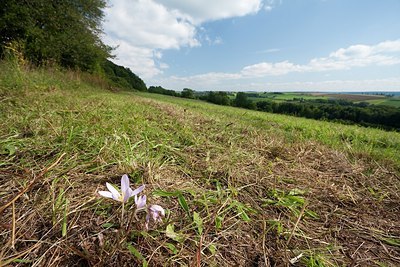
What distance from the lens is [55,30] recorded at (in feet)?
40.3

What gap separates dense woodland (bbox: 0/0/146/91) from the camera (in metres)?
9.98

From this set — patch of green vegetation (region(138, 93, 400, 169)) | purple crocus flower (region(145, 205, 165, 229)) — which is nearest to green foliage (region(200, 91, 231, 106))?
patch of green vegetation (region(138, 93, 400, 169))

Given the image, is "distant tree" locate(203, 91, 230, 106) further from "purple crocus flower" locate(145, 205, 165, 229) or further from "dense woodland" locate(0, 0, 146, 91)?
"purple crocus flower" locate(145, 205, 165, 229)

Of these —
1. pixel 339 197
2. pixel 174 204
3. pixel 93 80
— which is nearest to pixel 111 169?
pixel 174 204

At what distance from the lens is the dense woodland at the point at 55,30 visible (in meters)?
9.98

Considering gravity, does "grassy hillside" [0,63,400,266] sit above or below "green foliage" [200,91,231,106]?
above

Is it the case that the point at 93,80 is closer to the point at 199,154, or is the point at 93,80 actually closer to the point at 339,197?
the point at 199,154

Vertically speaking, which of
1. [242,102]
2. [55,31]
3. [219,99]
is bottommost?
[242,102]

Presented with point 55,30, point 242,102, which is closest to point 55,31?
point 55,30

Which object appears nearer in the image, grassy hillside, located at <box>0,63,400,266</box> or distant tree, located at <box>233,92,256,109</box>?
grassy hillside, located at <box>0,63,400,266</box>

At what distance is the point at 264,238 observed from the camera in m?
0.84

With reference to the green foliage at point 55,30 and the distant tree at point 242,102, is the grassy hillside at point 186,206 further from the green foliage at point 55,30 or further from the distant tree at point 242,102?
the distant tree at point 242,102

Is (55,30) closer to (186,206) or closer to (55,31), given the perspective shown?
(55,31)

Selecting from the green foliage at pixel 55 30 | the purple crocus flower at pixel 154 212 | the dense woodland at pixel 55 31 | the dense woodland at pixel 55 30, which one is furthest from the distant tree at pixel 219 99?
the purple crocus flower at pixel 154 212
